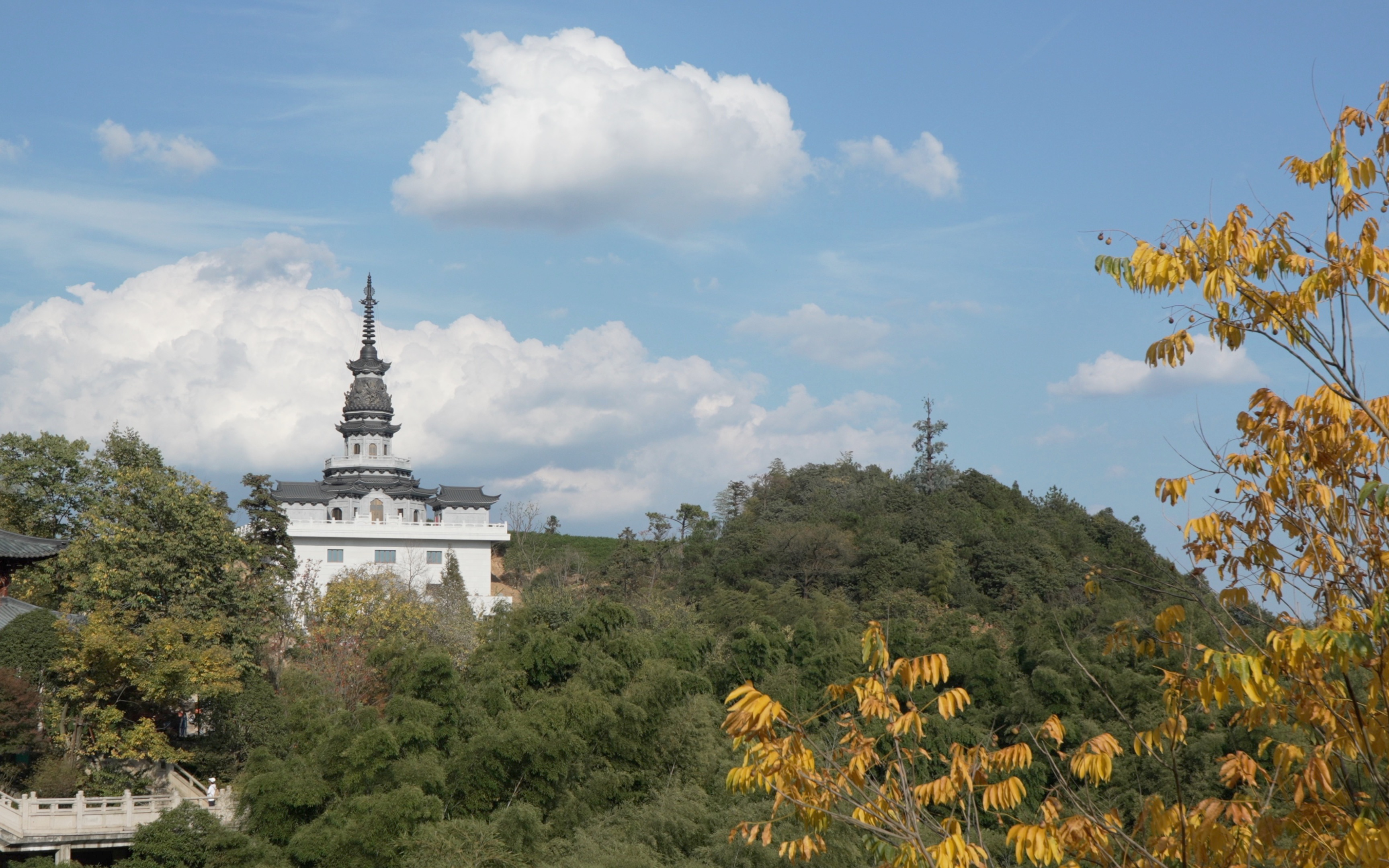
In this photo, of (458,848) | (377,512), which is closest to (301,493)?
(377,512)

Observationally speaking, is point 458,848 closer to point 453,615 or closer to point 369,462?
point 453,615

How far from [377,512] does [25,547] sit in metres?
22.7

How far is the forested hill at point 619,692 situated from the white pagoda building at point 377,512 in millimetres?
6615

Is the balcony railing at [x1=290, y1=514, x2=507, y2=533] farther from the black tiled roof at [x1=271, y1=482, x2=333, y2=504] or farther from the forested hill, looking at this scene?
the forested hill

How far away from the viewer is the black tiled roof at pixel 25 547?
24.0 metres

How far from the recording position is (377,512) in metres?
47.0

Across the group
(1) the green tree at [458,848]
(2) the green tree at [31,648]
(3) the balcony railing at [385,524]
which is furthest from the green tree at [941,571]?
(2) the green tree at [31,648]

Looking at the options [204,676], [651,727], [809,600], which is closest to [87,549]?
[204,676]

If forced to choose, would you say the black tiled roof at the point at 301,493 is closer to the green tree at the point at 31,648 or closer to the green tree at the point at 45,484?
the green tree at the point at 45,484

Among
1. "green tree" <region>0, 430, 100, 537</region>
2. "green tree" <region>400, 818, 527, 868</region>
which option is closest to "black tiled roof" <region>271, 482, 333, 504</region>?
"green tree" <region>0, 430, 100, 537</region>

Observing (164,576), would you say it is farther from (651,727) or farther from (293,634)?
(651,727)

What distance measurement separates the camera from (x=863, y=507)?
4303cm

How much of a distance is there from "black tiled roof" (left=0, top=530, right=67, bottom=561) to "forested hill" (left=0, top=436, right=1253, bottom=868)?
1.43 m

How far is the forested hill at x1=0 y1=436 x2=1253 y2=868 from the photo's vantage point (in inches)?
617
